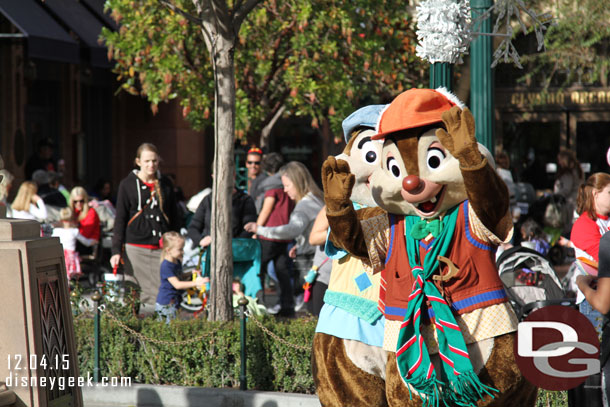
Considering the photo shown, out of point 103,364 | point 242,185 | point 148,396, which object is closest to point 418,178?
point 148,396

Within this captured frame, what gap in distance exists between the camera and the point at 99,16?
19391 mm

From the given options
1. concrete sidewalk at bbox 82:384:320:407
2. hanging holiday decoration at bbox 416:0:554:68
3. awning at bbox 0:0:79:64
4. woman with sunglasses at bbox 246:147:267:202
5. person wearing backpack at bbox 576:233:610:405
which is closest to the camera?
person wearing backpack at bbox 576:233:610:405

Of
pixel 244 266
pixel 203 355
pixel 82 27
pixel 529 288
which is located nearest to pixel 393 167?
pixel 529 288

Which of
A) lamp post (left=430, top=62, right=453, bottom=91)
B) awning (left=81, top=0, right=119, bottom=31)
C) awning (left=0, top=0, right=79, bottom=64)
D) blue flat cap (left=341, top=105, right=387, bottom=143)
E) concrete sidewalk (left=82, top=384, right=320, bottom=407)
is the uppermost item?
awning (left=81, top=0, right=119, bottom=31)

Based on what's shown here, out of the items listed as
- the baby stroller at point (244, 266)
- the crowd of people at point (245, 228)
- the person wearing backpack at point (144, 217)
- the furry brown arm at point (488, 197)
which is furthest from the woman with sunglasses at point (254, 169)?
the furry brown arm at point (488, 197)

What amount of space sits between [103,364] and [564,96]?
14.3 metres

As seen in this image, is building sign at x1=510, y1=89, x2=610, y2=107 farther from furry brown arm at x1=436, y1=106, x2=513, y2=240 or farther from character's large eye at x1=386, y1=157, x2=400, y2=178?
furry brown arm at x1=436, y1=106, x2=513, y2=240

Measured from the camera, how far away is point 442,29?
241 inches

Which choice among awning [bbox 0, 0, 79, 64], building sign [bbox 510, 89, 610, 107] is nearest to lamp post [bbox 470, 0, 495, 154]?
awning [bbox 0, 0, 79, 64]

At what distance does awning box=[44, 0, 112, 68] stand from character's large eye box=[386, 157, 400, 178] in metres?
13.8

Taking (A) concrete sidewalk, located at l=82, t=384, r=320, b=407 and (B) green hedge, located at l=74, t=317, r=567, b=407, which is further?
(B) green hedge, located at l=74, t=317, r=567, b=407

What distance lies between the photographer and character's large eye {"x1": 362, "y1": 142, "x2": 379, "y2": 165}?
537 centimetres

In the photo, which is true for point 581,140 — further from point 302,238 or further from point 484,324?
point 484,324

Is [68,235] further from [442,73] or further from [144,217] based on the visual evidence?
[442,73]
